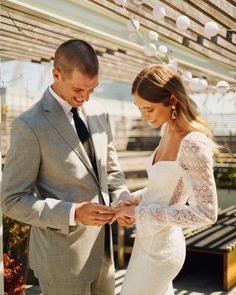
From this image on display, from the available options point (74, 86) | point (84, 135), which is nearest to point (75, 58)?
point (74, 86)

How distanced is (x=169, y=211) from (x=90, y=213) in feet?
0.97

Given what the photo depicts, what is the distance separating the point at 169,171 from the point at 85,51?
555mm

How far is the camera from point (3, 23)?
4.17m

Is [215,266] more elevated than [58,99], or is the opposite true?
[58,99]

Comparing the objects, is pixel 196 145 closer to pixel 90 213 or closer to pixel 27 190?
pixel 90 213

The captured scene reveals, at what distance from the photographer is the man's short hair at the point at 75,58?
2.00 metres

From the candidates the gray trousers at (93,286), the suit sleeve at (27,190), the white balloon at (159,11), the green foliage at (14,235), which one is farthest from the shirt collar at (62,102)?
the green foliage at (14,235)

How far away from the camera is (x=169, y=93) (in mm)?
2051

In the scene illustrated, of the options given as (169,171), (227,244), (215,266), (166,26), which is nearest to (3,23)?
(166,26)

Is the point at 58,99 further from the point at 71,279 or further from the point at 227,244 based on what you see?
the point at 227,244

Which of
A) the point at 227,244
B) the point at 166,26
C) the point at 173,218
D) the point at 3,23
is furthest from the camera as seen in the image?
the point at 227,244

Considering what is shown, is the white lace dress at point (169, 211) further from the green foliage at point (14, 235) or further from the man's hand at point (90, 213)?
the green foliage at point (14, 235)

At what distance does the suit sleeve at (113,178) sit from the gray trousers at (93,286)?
277 mm

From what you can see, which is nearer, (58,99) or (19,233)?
(58,99)
